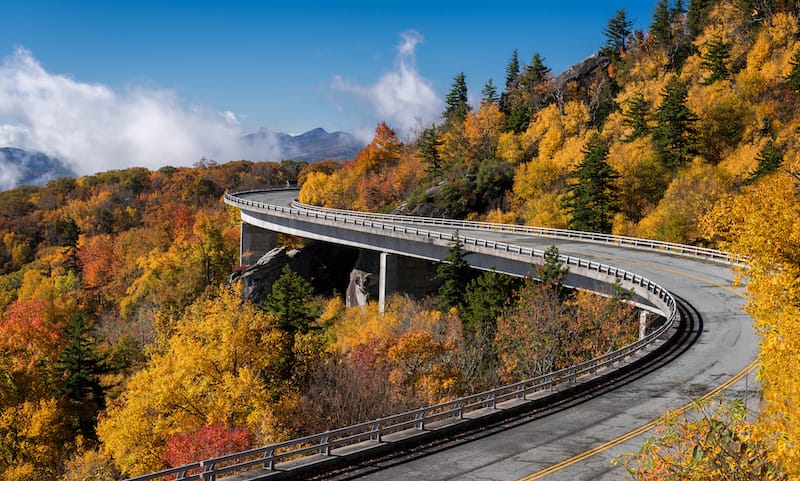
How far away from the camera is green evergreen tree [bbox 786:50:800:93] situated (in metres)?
68.9

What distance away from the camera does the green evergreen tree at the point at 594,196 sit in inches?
2429

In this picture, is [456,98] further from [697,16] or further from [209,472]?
[209,472]

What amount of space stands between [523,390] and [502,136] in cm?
7359

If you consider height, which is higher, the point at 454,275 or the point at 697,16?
the point at 697,16

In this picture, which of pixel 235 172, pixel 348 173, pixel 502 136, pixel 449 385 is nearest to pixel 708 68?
pixel 502 136

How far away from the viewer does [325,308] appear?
73.6 m

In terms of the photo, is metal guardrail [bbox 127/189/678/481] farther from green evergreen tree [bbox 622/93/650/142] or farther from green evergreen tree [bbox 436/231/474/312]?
green evergreen tree [bbox 622/93/650/142]

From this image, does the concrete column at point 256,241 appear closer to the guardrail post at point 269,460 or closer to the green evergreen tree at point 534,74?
the green evergreen tree at point 534,74

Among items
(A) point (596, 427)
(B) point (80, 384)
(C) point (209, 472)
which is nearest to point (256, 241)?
(B) point (80, 384)

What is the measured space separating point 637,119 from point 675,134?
25.5 ft

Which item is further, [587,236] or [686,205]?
[587,236]

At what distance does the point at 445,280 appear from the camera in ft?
198

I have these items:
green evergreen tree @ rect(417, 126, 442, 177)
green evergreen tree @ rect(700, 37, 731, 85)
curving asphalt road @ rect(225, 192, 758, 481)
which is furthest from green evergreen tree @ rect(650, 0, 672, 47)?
curving asphalt road @ rect(225, 192, 758, 481)

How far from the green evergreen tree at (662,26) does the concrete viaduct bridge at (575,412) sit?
63.9 meters
